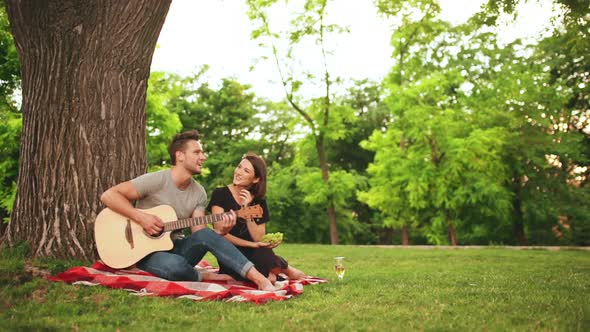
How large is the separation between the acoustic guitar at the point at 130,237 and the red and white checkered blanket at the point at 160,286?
12 centimetres

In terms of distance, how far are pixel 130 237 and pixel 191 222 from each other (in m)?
0.59

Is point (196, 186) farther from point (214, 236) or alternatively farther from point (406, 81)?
point (406, 81)

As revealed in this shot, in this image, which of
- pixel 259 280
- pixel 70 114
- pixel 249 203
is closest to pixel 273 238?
pixel 249 203

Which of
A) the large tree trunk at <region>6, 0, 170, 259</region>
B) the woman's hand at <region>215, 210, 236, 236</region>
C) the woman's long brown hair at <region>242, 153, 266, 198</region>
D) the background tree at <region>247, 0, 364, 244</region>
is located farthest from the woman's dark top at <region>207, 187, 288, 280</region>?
the background tree at <region>247, 0, 364, 244</region>

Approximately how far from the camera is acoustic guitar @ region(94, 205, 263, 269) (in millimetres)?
4727

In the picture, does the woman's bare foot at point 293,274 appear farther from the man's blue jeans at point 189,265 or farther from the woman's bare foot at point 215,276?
the man's blue jeans at point 189,265

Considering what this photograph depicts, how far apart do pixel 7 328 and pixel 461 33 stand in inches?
966

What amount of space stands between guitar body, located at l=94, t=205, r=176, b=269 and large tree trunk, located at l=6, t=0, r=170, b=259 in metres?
0.40

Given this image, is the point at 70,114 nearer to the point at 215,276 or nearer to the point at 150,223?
the point at 150,223

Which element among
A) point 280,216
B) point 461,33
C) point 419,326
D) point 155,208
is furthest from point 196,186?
point 461,33

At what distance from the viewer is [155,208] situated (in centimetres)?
477

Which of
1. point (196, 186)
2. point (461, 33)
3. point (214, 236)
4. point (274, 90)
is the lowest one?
point (214, 236)

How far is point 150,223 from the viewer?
15.2ft

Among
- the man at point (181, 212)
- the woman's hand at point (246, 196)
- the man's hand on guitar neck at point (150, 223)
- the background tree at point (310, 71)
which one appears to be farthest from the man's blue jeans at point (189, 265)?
the background tree at point (310, 71)
